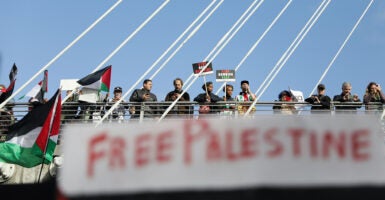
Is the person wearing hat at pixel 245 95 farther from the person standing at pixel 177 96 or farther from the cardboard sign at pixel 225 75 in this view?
the person standing at pixel 177 96

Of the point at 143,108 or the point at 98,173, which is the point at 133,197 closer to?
the point at 98,173

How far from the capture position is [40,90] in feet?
44.1

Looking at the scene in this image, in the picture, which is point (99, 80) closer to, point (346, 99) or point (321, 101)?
point (321, 101)

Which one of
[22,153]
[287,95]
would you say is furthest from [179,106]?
[22,153]

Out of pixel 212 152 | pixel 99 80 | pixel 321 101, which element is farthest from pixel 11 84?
pixel 212 152

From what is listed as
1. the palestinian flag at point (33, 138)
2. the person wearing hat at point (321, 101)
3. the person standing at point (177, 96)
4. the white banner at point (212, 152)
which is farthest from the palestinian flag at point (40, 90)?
the white banner at point (212, 152)

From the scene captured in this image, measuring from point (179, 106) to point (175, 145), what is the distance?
38.9 feet

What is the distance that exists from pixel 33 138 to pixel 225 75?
5232 mm

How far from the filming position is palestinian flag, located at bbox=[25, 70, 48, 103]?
13328 millimetres

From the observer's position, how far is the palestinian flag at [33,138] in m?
10.8

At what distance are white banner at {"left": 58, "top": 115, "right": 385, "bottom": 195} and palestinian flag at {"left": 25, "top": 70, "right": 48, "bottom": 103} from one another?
11.0m

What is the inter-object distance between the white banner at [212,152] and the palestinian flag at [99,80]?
1120 cm

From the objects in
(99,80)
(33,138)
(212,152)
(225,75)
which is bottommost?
(33,138)

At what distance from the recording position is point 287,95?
1556 centimetres
